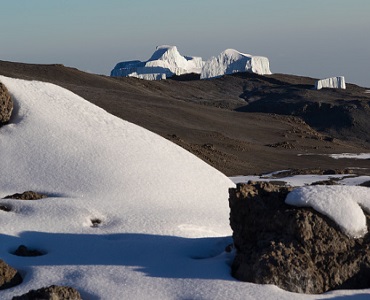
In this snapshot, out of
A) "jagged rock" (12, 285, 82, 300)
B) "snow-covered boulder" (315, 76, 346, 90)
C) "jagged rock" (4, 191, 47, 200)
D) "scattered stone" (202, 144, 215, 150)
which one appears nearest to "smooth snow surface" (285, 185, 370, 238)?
"jagged rock" (12, 285, 82, 300)

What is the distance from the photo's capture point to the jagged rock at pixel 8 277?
1042 centimetres

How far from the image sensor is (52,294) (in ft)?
31.1

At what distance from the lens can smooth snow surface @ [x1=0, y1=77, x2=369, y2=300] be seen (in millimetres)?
10359

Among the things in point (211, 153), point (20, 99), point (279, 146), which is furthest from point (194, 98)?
point (20, 99)

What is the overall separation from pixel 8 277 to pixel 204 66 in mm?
128258

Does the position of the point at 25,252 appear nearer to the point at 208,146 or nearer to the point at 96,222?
the point at 96,222

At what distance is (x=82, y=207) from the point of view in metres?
14.1

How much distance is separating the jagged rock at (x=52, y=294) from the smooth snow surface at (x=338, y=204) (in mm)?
3353

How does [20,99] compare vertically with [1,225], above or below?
above

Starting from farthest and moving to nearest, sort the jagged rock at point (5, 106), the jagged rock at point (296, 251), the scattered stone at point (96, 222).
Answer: the jagged rock at point (5, 106), the scattered stone at point (96, 222), the jagged rock at point (296, 251)

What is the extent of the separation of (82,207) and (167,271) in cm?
382

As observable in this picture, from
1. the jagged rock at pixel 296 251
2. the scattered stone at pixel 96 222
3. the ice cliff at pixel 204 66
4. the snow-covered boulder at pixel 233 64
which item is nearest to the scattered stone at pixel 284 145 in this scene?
the scattered stone at pixel 96 222

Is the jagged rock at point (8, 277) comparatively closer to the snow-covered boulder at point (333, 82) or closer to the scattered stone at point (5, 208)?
the scattered stone at point (5, 208)

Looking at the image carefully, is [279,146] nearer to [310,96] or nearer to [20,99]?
[20,99]
